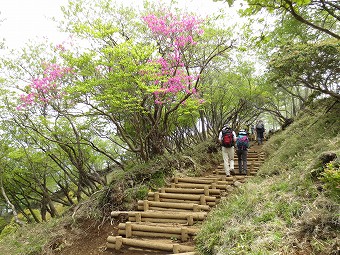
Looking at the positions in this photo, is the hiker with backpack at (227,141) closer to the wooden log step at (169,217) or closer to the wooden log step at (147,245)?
the wooden log step at (169,217)

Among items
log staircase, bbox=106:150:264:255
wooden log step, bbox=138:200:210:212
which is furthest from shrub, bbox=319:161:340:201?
wooden log step, bbox=138:200:210:212

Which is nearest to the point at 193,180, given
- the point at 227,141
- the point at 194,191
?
the point at 194,191

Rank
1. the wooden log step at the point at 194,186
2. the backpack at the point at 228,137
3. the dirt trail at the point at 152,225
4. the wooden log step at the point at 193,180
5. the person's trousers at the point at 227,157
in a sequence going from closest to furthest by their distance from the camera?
the dirt trail at the point at 152,225, the wooden log step at the point at 194,186, the wooden log step at the point at 193,180, the backpack at the point at 228,137, the person's trousers at the point at 227,157

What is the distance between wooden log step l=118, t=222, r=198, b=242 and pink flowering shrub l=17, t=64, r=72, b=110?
6.59 metres

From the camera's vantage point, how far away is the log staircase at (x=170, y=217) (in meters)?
5.60

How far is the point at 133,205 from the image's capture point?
303 inches

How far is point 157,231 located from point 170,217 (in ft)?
2.05

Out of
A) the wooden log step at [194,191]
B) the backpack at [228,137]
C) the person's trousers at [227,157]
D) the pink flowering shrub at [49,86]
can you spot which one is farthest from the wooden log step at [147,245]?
the pink flowering shrub at [49,86]

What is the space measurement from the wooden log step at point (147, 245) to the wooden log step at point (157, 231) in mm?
284

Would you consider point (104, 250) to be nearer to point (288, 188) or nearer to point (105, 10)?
point (288, 188)

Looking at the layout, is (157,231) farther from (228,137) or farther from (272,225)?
(228,137)

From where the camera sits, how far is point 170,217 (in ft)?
21.4

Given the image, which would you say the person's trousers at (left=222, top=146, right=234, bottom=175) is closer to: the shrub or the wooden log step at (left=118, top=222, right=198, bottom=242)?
the wooden log step at (left=118, top=222, right=198, bottom=242)

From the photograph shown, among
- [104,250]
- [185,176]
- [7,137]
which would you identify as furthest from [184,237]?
[7,137]
